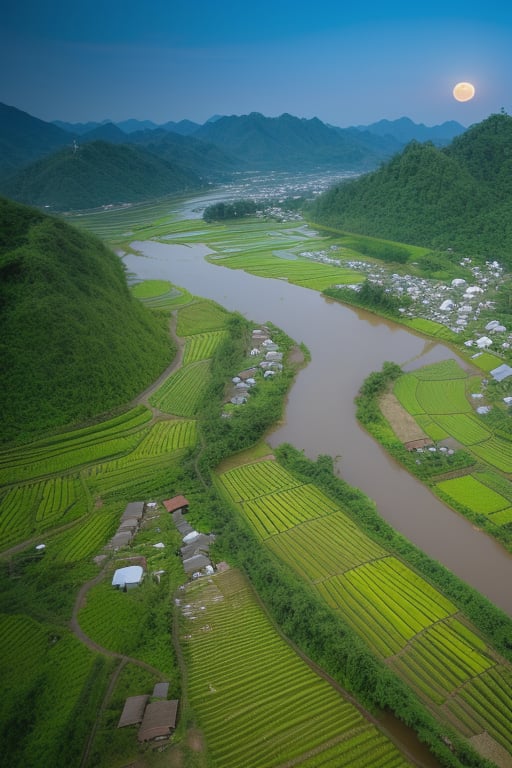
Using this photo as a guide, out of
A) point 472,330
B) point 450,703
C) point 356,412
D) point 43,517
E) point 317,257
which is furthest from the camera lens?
point 317,257

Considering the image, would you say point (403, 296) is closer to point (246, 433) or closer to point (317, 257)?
point (317, 257)

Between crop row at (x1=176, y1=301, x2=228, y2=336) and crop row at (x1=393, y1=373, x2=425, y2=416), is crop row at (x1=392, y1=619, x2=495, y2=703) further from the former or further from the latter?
crop row at (x1=176, y1=301, x2=228, y2=336)

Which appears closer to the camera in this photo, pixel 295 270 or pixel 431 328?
pixel 431 328

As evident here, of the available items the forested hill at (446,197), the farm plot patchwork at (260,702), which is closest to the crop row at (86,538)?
the farm plot patchwork at (260,702)

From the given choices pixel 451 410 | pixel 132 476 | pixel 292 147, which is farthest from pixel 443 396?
pixel 292 147

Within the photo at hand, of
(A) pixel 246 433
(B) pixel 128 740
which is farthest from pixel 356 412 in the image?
(B) pixel 128 740

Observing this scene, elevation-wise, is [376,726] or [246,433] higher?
[246,433]

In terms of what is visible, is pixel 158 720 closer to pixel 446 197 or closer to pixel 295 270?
pixel 295 270
